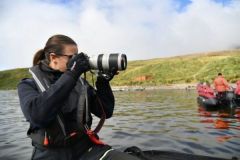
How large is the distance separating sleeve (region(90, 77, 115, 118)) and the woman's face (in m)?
0.55

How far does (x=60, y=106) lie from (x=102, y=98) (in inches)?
37.5

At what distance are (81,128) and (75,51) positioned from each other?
2.84 feet

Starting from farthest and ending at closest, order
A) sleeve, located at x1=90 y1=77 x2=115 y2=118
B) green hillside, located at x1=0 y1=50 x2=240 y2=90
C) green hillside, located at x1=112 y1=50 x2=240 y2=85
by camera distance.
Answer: green hillside, located at x1=0 y1=50 x2=240 y2=90
green hillside, located at x1=112 y1=50 x2=240 y2=85
sleeve, located at x1=90 y1=77 x2=115 y2=118

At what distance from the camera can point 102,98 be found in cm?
484

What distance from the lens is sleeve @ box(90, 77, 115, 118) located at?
477cm

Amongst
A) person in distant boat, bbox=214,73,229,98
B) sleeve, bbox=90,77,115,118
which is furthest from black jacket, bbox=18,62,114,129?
person in distant boat, bbox=214,73,229,98

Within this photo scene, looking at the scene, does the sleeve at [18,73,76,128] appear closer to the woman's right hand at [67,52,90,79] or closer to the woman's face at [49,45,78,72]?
the woman's right hand at [67,52,90,79]

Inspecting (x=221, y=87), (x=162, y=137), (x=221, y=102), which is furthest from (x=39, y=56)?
(x=221, y=87)

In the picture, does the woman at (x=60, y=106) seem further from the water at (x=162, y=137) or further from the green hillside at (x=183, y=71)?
the green hillside at (x=183, y=71)

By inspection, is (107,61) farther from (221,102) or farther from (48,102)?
(221,102)

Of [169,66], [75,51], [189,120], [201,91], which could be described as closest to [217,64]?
[169,66]

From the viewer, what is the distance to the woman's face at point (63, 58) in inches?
170

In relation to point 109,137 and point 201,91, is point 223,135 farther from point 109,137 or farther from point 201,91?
point 201,91

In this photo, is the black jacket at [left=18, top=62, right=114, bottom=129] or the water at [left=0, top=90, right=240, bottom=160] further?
the water at [left=0, top=90, right=240, bottom=160]
